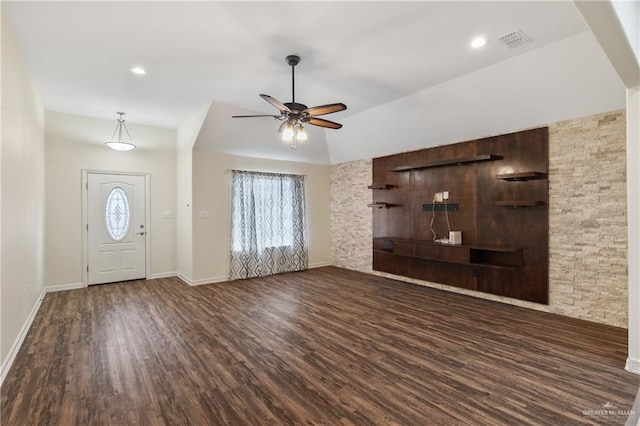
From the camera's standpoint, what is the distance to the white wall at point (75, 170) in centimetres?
527

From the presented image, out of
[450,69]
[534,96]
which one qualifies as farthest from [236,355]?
[534,96]

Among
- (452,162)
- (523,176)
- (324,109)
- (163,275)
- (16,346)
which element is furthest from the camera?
(163,275)

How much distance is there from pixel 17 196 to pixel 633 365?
6.06m

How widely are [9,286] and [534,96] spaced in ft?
20.3

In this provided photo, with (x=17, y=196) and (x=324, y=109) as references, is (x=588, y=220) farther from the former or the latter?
(x=17, y=196)

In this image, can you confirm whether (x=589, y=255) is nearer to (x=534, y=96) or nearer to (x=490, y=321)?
(x=490, y=321)

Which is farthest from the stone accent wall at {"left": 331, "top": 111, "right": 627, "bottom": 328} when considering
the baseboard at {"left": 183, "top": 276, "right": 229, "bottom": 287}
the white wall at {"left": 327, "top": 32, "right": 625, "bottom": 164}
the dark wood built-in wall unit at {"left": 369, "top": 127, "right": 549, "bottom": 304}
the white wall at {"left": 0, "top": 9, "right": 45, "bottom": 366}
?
the white wall at {"left": 0, "top": 9, "right": 45, "bottom": 366}

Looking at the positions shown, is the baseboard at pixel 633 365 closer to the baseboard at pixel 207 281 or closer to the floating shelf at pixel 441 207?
the floating shelf at pixel 441 207

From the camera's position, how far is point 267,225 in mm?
6691

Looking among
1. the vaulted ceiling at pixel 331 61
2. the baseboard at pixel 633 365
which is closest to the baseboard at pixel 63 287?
the vaulted ceiling at pixel 331 61

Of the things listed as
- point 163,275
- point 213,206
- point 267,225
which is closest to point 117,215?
point 163,275

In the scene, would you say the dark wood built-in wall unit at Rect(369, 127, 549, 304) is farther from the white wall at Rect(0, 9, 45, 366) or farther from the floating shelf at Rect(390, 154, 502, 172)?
the white wall at Rect(0, 9, 45, 366)

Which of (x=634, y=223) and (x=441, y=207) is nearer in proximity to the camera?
(x=634, y=223)

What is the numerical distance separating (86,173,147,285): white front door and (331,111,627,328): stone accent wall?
22.4 ft
